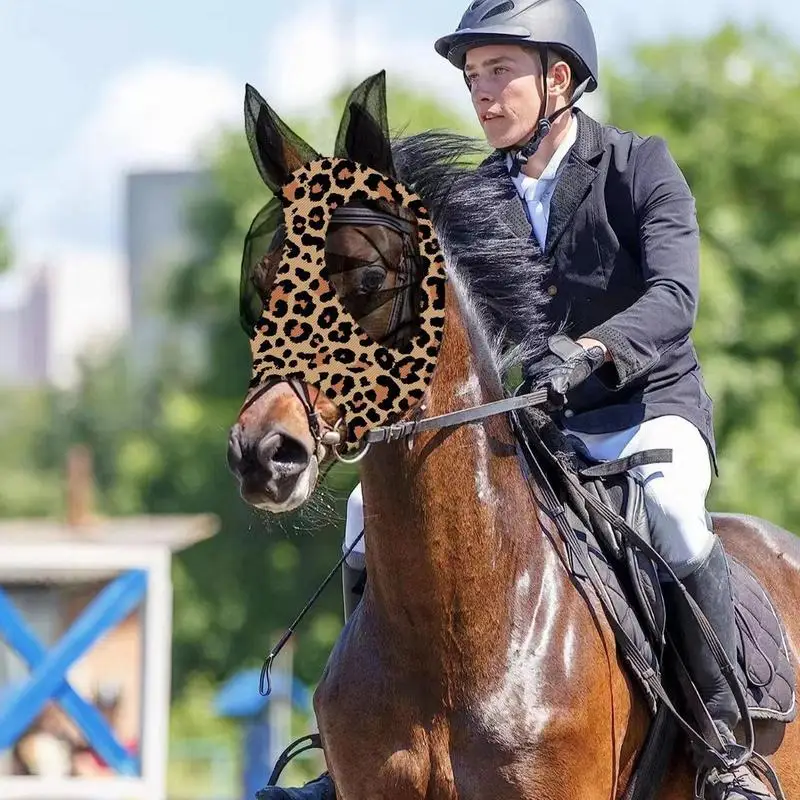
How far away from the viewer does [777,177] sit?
115 ft

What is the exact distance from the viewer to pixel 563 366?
559 cm

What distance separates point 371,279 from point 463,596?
1.11m

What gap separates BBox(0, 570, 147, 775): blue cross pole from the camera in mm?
11023

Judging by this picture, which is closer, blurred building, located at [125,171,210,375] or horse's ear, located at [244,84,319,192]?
horse's ear, located at [244,84,319,192]

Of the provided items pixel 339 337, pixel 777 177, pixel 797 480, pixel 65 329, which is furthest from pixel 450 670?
pixel 65 329

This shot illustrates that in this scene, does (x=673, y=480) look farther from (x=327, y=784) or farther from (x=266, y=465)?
(x=266, y=465)

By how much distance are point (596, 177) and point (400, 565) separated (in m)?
1.65

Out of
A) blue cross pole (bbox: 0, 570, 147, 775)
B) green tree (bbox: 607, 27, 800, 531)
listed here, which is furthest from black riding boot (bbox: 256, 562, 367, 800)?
green tree (bbox: 607, 27, 800, 531)

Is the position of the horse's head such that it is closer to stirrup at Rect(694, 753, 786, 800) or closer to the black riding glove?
the black riding glove

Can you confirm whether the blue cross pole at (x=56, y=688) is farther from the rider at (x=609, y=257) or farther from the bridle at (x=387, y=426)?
the bridle at (x=387, y=426)

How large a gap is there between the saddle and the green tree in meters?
23.3

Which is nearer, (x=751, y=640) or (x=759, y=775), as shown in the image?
(x=759, y=775)

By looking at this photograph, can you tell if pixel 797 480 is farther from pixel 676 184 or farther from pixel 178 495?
pixel 676 184

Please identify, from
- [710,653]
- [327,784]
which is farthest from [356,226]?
[327,784]
